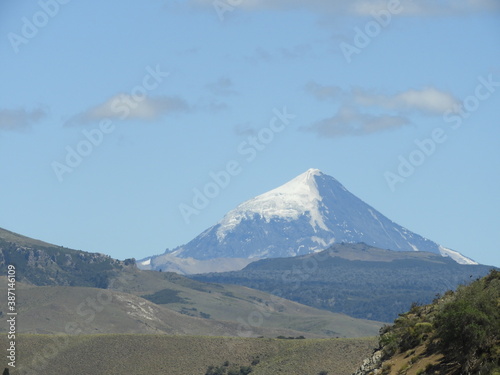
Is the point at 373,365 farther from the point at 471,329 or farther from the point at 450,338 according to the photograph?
the point at 471,329

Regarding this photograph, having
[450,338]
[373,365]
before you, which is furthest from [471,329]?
[373,365]

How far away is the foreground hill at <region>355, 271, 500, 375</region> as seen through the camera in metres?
47.9

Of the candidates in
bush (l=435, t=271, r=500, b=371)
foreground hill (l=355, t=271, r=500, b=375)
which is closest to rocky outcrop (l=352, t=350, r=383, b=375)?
foreground hill (l=355, t=271, r=500, b=375)

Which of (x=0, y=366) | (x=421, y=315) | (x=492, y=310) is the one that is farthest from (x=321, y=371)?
(x=492, y=310)

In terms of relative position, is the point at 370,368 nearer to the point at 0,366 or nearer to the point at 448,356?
the point at 448,356

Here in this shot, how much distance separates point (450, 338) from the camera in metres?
49.8

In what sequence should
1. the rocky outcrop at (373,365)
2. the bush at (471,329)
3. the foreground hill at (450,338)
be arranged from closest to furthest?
the bush at (471,329) < the foreground hill at (450,338) < the rocky outcrop at (373,365)

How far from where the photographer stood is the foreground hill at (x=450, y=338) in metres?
47.9

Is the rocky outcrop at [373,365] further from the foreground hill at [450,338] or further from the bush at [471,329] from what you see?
the bush at [471,329]

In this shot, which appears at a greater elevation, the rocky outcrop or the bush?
the bush

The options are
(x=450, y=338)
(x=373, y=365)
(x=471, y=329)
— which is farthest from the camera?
(x=373, y=365)

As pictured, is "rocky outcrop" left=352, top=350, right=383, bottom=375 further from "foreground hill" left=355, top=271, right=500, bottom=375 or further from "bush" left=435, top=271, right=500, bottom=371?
"bush" left=435, top=271, right=500, bottom=371

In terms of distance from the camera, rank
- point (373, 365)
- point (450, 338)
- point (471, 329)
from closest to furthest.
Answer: point (471, 329) < point (450, 338) < point (373, 365)

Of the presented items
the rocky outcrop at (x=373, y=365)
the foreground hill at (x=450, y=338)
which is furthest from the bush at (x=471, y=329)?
the rocky outcrop at (x=373, y=365)
